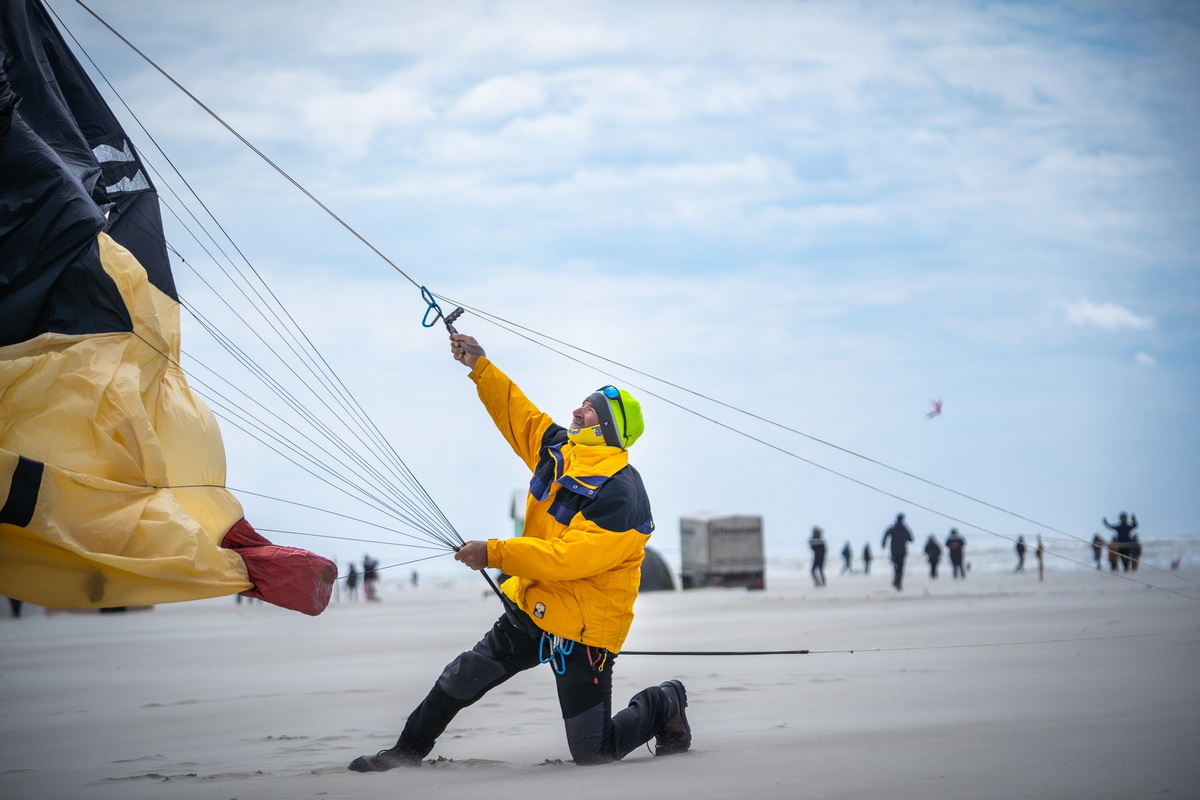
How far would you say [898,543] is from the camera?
2186 centimetres

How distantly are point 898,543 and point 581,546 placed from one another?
1847 cm

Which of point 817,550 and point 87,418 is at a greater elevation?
point 87,418

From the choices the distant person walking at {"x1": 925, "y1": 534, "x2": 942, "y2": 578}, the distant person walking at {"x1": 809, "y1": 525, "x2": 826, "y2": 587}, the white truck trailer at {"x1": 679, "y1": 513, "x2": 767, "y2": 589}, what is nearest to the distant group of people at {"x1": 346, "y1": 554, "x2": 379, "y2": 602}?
the white truck trailer at {"x1": 679, "y1": 513, "x2": 767, "y2": 589}

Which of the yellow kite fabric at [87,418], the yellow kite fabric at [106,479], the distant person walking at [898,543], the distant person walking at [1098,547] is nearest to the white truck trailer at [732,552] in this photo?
the distant person walking at [898,543]

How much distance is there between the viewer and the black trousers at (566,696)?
4.80 m

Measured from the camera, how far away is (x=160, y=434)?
489cm

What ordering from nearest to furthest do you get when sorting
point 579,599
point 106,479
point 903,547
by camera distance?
point 106,479
point 579,599
point 903,547

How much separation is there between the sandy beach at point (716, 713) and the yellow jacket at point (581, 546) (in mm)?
669

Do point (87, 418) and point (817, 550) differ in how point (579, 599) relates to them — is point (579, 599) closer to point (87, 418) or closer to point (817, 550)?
point (87, 418)

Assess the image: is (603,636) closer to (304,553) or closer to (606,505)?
(606,505)

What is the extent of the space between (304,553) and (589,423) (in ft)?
4.86

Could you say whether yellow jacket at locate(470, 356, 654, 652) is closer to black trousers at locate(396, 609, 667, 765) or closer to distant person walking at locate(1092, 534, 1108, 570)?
black trousers at locate(396, 609, 667, 765)

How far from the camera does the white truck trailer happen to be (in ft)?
79.8

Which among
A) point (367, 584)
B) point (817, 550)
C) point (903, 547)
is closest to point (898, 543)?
point (903, 547)
